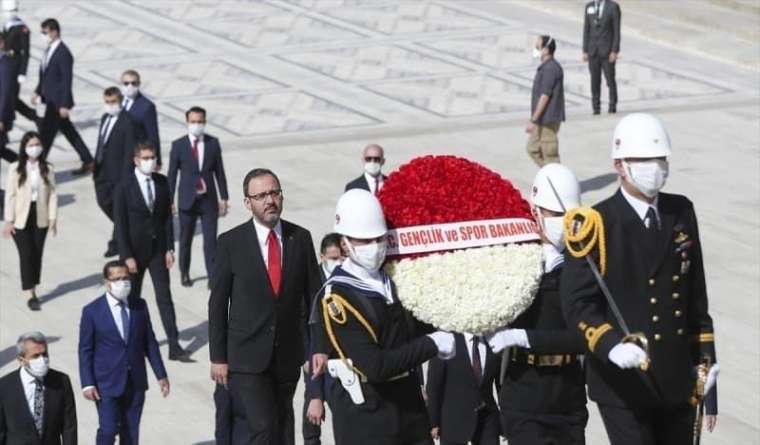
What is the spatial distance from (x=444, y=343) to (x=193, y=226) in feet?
28.5

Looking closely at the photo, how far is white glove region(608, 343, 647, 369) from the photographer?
7.14 m

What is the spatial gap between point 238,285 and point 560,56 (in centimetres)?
1717

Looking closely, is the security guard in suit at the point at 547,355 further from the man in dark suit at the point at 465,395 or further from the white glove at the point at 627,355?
the white glove at the point at 627,355

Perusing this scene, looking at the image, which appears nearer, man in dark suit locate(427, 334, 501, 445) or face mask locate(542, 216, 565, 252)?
face mask locate(542, 216, 565, 252)

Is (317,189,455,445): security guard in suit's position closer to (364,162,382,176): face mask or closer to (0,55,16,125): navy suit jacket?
(364,162,382,176): face mask

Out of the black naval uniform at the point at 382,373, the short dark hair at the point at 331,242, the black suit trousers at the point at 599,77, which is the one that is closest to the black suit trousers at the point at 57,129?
the black suit trousers at the point at 599,77

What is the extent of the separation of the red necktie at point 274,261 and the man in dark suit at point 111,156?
7.49 metres

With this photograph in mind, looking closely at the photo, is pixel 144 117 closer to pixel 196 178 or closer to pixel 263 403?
pixel 196 178

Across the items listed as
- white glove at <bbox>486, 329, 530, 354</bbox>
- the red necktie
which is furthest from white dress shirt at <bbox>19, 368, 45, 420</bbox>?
white glove at <bbox>486, 329, 530, 354</bbox>

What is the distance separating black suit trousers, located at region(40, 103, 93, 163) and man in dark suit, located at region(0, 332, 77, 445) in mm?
10059

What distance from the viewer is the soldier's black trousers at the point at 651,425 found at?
24.8 ft

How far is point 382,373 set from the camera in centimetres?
778

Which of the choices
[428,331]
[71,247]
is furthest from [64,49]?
[428,331]

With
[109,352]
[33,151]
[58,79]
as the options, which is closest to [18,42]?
[58,79]
